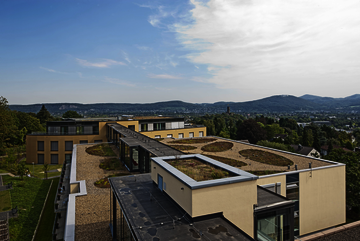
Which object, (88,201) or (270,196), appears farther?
(88,201)

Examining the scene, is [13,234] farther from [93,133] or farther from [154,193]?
[93,133]

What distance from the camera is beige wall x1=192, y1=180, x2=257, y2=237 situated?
7.10 meters

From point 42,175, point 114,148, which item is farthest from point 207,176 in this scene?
point 42,175

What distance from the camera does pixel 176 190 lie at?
8070mm

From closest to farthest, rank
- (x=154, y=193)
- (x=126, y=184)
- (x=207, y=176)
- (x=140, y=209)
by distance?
(x=140, y=209)
(x=207, y=176)
(x=154, y=193)
(x=126, y=184)

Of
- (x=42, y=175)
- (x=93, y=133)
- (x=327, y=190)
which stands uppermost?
(x=93, y=133)

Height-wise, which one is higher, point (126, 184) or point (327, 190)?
point (126, 184)

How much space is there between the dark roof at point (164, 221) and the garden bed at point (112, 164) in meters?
12.6

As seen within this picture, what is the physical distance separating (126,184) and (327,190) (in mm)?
16187

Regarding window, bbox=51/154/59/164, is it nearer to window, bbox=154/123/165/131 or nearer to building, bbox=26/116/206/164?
building, bbox=26/116/206/164

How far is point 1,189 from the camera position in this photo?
2530 centimetres

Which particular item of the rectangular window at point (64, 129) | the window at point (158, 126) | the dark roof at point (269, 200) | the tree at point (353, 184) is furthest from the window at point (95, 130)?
the tree at point (353, 184)

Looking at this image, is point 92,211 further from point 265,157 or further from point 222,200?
point 265,157

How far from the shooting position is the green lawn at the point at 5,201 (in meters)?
20.6
